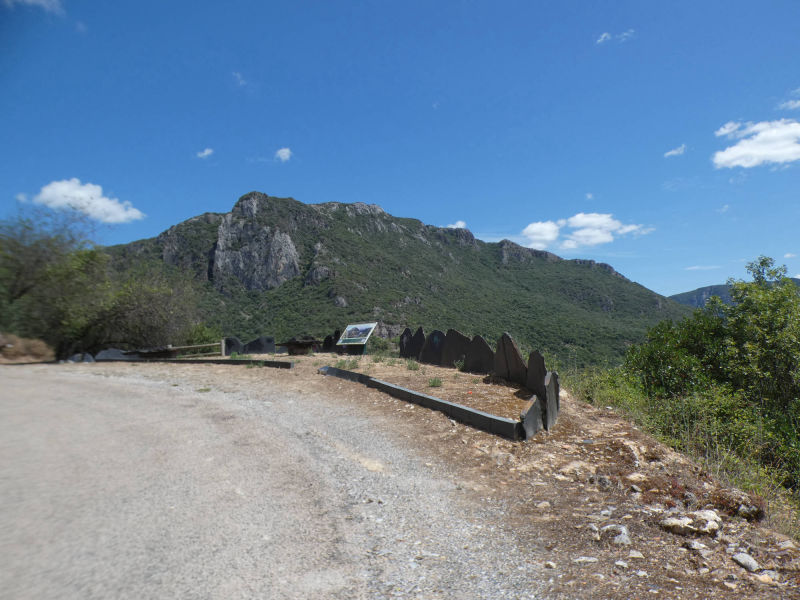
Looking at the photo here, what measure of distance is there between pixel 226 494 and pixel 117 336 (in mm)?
24143

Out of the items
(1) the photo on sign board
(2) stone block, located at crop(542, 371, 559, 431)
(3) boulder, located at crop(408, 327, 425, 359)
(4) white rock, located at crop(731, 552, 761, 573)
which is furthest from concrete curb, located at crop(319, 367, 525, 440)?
(1) the photo on sign board

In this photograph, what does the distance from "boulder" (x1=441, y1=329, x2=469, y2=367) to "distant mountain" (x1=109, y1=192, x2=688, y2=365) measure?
27.0 m

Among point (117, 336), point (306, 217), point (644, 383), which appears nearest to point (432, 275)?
point (306, 217)

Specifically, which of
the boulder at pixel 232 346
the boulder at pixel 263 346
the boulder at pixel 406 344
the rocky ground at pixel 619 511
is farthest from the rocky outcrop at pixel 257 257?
the rocky ground at pixel 619 511

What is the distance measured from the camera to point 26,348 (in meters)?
19.8

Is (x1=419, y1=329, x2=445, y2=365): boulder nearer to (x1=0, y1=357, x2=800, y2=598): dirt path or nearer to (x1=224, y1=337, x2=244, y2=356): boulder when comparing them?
(x1=0, y1=357, x2=800, y2=598): dirt path

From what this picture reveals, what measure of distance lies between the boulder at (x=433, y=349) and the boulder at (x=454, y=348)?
29cm

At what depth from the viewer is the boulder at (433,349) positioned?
12.9 m

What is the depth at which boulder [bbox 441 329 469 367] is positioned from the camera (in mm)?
11594

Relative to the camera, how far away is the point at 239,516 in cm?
375

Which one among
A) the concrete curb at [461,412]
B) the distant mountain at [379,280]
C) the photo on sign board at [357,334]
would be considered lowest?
the concrete curb at [461,412]

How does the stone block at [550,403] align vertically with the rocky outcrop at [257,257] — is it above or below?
below

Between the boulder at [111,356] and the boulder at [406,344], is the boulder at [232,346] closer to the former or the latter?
the boulder at [111,356]

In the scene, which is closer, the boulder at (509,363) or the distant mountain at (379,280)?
the boulder at (509,363)
